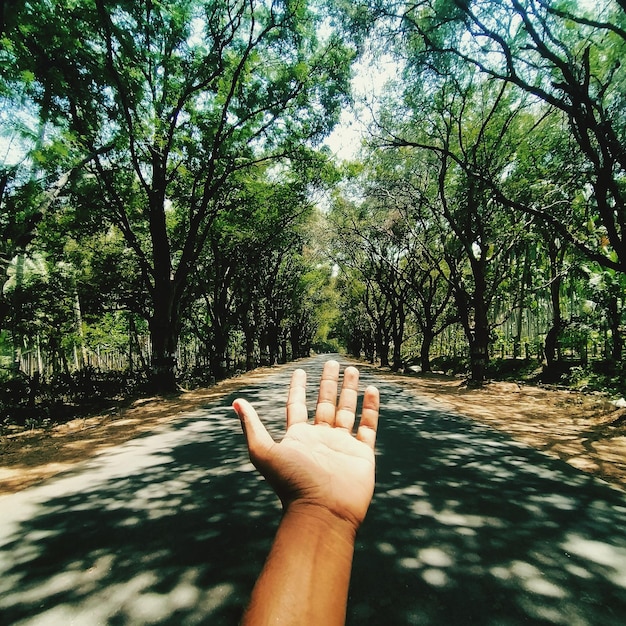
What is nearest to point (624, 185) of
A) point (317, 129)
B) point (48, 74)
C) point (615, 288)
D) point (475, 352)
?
point (615, 288)

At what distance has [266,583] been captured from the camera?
139cm

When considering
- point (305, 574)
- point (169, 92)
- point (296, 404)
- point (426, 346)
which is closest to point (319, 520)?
point (305, 574)

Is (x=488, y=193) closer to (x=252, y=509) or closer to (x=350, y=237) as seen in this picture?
(x=350, y=237)

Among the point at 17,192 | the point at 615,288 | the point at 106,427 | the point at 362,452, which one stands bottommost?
the point at 106,427

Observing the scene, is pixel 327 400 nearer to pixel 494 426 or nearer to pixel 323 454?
pixel 323 454

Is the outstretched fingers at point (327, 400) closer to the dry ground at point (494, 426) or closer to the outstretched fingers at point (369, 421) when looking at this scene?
the outstretched fingers at point (369, 421)

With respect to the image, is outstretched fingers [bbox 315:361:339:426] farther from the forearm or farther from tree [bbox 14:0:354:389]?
tree [bbox 14:0:354:389]

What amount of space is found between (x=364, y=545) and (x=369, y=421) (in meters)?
1.48

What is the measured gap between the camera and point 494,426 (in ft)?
26.3

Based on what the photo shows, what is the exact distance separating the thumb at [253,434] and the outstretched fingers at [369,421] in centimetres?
60

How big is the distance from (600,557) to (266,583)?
3.09 metres

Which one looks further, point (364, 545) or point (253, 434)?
point (364, 545)

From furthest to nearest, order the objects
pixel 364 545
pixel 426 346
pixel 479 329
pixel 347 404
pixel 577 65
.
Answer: pixel 426 346 → pixel 479 329 → pixel 577 65 → pixel 364 545 → pixel 347 404

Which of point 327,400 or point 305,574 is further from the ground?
point 327,400
